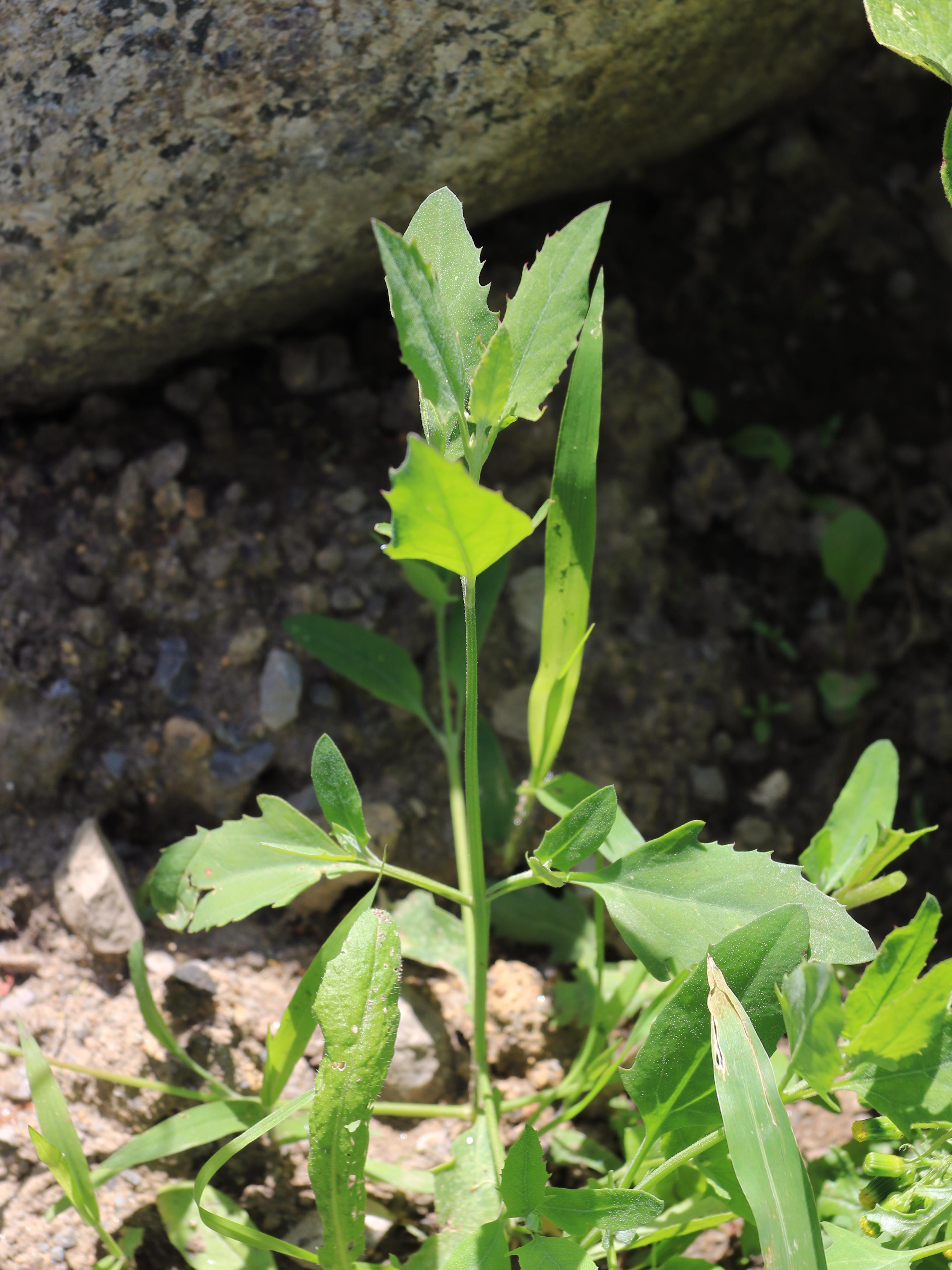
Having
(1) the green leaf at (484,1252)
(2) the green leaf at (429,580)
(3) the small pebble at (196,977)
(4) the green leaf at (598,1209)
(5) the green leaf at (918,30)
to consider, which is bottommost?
(1) the green leaf at (484,1252)

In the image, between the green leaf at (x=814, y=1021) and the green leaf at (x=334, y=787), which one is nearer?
the green leaf at (x=814, y=1021)

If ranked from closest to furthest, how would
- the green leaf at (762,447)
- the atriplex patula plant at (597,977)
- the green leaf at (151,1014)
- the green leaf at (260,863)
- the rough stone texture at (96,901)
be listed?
the atriplex patula plant at (597,977) < the green leaf at (260,863) < the green leaf at (151,1014) < the rough stone texture at (96,901) < the green leaf at (762,447)

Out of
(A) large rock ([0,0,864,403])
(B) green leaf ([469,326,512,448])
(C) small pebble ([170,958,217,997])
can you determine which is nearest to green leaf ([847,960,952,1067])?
(B) green leaf ([469,326,512,448])

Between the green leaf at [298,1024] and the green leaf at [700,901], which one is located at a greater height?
the green leaf at [700,901]

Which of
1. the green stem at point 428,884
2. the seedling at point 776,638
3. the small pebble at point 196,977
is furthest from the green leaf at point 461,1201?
the seedling at point 776,638

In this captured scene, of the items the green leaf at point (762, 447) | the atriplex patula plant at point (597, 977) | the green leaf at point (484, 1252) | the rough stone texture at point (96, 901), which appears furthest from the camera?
the green leaf at point (762, 447)

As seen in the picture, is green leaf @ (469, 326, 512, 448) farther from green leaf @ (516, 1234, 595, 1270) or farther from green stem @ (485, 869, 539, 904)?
green leaf @ (516, 1234, 595, 1270)

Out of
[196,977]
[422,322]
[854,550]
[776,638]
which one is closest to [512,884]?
[196,977]

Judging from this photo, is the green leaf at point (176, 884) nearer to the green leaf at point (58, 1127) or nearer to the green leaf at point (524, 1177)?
the green leaf at point (58, 1127)

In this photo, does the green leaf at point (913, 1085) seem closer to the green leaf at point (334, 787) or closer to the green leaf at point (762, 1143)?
the green leaf at point (762, 1143)

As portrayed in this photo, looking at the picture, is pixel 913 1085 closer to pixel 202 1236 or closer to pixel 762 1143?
pixel 762 1143
